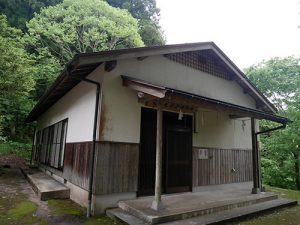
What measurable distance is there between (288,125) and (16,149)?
18.9 m

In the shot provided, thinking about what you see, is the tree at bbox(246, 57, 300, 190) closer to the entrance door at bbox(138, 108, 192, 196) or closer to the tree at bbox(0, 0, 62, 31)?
the entrance door at bbox(138, 108, 192, 196)

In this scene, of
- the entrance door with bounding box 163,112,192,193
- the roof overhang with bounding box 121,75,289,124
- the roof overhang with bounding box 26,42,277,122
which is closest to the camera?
the roof overhang with bounding box 121,75,289,124

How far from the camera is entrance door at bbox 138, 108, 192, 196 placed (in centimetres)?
623

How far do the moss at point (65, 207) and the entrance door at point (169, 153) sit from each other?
4.91 ft

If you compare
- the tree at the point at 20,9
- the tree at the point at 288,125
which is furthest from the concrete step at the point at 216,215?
the tree at the point at 20,9

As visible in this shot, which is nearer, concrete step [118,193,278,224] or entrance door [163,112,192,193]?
concrete step [118,193,278,224]

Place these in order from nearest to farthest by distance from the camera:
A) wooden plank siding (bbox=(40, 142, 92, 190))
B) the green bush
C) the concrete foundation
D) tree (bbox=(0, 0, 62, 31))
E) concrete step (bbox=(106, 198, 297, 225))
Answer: concrete step (bbox=(106, 198, 297, 225)) → the concrete foundation → wooden plank siding (bbox=(40, 142, 92, 190)) → the green bush → tree (bbox=(0, 0, 62, 31))

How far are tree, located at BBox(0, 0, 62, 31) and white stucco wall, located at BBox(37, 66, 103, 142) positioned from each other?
14705 mm

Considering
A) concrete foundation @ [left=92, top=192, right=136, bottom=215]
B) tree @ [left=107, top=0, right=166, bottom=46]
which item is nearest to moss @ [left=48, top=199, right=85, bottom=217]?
concrete foundation @ [left=92, top=192, right=136, bottom=215]

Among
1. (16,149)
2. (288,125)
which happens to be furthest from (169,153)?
(16,149)

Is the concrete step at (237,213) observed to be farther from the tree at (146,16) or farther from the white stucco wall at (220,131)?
the tree at (146,16)

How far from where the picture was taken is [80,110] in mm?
6922

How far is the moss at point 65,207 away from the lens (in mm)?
5359

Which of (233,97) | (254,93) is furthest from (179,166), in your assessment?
(254,93)
